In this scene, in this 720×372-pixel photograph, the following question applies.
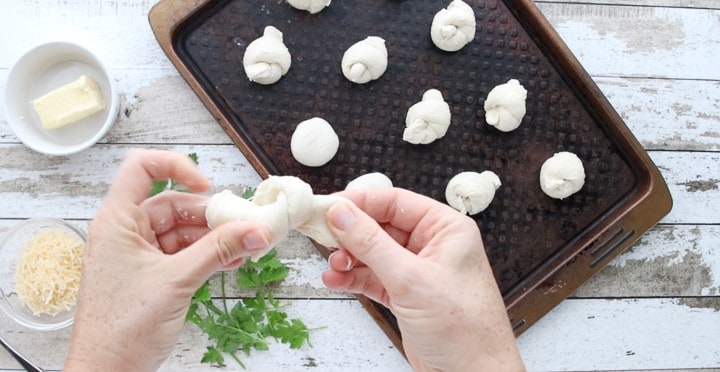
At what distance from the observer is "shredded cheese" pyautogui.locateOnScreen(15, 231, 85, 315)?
1.37 metres

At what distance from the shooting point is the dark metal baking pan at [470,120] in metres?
1.43

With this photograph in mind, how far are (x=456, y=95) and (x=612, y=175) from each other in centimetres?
41

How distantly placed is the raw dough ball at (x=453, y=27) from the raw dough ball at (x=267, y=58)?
0.34 metres

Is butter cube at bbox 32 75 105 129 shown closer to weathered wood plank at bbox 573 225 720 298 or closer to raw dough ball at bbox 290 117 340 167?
raw dough ball at bbox 290 117 340 167

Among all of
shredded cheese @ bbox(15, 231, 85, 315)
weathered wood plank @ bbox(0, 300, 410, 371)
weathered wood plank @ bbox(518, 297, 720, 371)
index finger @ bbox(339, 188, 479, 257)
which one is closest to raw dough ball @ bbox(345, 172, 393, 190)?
index finger @ bbox(339, 188, 479, 257)

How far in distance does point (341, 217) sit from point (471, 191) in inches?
17.8

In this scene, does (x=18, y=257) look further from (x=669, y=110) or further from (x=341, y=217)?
(x=669, y=110)

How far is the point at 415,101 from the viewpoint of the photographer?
146cm

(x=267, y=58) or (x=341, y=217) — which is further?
(x=267, y=58)

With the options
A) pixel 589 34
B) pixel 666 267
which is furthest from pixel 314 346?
pixel 589 34

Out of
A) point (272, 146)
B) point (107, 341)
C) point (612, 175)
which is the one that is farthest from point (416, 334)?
point (612, 175)

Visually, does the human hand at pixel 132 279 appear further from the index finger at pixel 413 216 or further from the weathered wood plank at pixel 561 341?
the weathered wood plank at pixel 561 341

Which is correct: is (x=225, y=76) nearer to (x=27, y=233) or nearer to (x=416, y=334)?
(x=27, y=233)

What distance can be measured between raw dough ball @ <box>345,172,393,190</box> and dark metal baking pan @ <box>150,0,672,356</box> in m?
0.05
